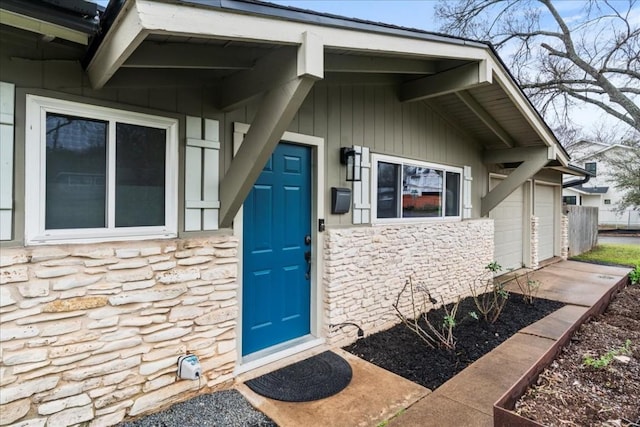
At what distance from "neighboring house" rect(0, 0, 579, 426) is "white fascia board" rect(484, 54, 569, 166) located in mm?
82

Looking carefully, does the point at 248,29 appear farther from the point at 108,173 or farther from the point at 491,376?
the point at 491,376

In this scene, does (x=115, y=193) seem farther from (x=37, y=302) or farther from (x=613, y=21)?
(x=613, y=21)

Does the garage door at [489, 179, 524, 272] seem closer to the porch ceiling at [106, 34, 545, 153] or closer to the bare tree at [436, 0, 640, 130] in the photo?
the porch ceiling at [106, 34, 545, 153]

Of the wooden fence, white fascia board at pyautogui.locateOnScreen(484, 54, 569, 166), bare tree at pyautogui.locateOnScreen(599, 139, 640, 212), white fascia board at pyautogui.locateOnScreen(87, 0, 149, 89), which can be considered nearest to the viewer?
white fascia board at pyautogui.locateOnScreen(87, 0, 149, 89)

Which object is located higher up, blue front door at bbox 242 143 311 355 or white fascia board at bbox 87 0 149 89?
white fascia board at bbox 87 0 149 89

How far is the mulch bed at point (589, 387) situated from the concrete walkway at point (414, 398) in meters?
0.27

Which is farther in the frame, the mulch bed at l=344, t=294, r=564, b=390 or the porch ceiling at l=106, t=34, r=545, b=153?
the mulch bed at l=344, t=294, r=564, b=390

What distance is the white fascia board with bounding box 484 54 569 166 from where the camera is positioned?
172 inches

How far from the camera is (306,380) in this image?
3160mm

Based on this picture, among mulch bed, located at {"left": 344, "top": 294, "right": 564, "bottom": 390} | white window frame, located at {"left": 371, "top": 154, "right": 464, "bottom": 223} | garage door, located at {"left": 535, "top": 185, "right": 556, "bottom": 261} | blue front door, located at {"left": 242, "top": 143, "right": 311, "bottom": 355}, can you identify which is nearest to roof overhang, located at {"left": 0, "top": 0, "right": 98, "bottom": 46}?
blue front door, located at {"left": 242, "top": 143, "right": 311, "bottom": 355}

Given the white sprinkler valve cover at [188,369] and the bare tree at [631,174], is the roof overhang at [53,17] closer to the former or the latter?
the white sprinkler valve cover at [188,369]

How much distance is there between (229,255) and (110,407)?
1312 millimetres

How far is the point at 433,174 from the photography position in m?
5.61

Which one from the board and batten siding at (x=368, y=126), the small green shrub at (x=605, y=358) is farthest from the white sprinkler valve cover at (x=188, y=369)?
the small green shrub at (x=605, y=358)
